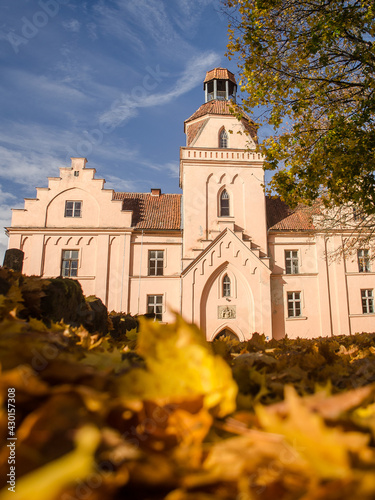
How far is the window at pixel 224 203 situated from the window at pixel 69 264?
31.6 ft

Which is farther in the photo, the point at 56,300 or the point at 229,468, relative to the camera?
the point at 56,300

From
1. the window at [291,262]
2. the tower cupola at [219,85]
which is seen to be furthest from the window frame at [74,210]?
the window at [291,262]

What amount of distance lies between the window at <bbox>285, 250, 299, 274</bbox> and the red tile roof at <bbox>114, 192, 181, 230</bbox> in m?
7.29

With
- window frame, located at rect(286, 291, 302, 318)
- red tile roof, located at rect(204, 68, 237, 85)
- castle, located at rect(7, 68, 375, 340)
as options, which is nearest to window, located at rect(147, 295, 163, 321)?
castle, located at rect(7, 68, 375, 340)

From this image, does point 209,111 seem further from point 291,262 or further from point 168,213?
point 291,262

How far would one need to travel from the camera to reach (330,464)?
18.5 inches

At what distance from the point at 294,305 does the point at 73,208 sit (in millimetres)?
15248

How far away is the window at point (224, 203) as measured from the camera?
73.8 ft

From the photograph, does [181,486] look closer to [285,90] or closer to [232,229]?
[285,90]

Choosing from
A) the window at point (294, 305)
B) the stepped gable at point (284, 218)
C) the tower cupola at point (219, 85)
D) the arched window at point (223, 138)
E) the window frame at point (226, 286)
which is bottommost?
the window at point (294, 305)

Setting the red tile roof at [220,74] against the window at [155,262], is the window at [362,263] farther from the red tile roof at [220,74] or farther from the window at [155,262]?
the red tile roof at [220,74]

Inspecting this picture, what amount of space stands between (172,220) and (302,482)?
23029 millimetres

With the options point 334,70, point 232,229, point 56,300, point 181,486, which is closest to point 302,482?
point 181,486

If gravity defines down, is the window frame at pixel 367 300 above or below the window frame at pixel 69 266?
below
